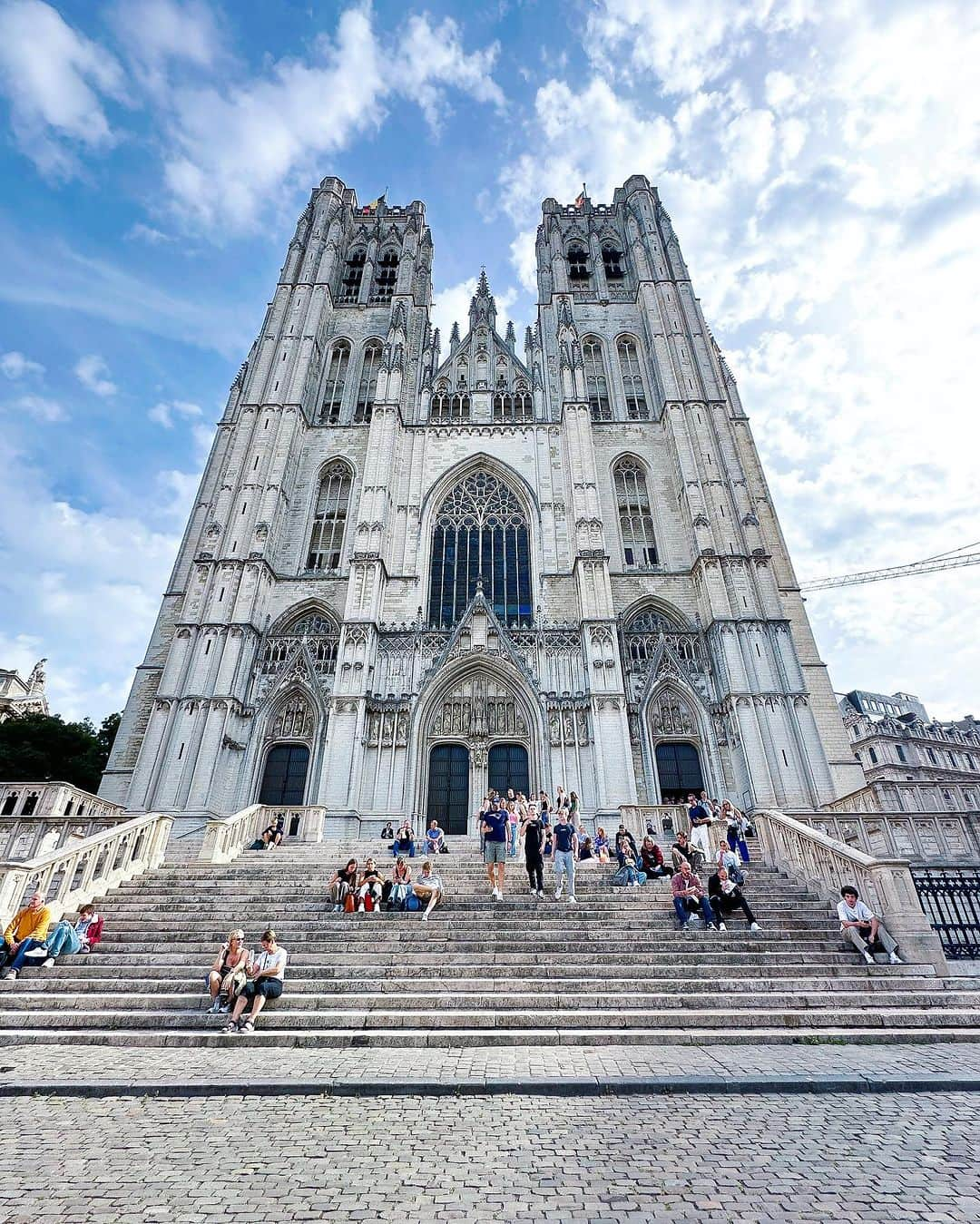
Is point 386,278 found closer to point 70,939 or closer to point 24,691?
point 70,939

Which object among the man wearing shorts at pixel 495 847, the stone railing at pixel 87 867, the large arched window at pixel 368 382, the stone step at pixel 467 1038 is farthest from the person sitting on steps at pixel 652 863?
the large arched window at pixel 368 382

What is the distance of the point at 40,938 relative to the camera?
8141mm

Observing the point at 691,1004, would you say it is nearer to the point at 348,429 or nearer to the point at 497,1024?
the point at 497,1024

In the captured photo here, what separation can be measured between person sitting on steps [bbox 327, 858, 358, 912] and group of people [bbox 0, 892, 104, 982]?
3281 millimetres

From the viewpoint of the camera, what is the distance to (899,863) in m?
8.61

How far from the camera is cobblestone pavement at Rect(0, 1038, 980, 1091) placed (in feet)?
16.9

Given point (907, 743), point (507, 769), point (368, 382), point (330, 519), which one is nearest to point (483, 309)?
point (368, 382)

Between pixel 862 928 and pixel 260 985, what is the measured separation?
775 centimetres

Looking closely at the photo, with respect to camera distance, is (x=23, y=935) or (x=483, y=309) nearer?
(x=23, y=935)

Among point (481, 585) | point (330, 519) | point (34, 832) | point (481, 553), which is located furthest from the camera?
point (330, 519)

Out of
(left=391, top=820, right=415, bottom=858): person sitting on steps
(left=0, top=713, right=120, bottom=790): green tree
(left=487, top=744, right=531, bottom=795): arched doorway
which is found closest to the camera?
(left=391, top=820, right=415, bottom=858): person sitting on steps

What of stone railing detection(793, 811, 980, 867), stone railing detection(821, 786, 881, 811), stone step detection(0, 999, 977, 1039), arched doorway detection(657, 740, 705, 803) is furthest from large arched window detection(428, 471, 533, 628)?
stone step detection(0, 999, 977, 1039)

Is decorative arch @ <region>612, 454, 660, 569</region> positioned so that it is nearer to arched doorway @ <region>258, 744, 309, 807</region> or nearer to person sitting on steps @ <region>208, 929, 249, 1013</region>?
arched doorway @ <region>258, 744, 309, 807</region>

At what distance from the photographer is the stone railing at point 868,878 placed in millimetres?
8133
